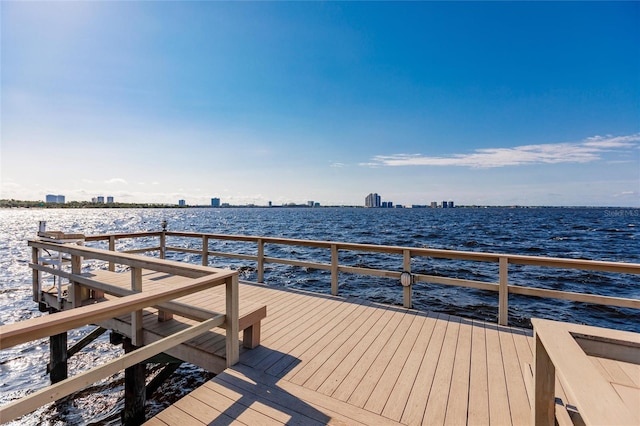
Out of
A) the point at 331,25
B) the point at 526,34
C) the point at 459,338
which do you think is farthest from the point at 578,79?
the point at 459,338

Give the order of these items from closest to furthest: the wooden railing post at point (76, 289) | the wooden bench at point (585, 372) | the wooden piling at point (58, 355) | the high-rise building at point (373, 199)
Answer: the wooden bench at point (585, 372) < the wooden railing post at point (76, 289) < the wooden piling at point (58, 355) < the high-rise building at point (373, 199)

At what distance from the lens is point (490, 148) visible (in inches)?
1180

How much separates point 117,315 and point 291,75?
11.3 meters

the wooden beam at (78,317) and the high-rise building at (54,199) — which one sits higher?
the high-rise building at (54,199)

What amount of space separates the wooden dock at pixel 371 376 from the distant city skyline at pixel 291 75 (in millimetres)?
3446

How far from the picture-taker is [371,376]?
8.26ft

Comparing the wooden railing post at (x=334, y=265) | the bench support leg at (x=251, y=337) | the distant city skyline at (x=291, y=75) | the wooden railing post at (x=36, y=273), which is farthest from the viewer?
the distant city skyline at (x=291, y=75)

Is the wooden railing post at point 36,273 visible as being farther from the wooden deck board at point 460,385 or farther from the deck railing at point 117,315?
the wooden deck board at point 460,385

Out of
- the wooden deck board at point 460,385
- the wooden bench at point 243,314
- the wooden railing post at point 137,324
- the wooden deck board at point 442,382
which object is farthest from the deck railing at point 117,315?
the wooden deck board at point 460,385

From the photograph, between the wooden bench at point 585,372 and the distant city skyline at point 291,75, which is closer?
the wooden bench at point 585,372

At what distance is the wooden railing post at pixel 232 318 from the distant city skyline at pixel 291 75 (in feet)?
18.2

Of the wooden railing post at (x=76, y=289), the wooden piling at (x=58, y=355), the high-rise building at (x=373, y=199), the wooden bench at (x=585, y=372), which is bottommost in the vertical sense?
the wooden piling at (x=58, y=355)

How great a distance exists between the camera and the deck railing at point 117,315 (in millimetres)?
1236

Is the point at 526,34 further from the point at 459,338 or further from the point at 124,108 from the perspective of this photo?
the point at 124,108
